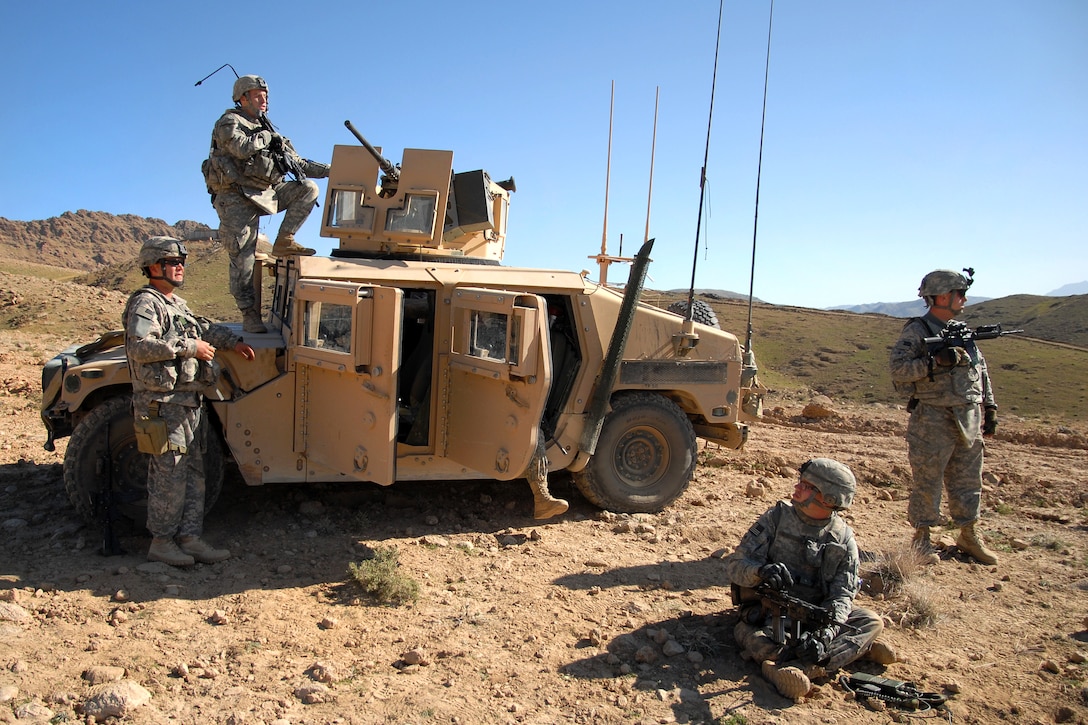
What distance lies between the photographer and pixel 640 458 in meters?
6.62

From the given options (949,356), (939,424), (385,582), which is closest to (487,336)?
(385,582)

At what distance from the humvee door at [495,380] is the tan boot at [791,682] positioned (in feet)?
6.49

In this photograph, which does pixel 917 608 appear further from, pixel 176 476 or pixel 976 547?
pixel 176 476

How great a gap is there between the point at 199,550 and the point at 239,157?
2727mm

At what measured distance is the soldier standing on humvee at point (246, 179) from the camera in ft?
19.3

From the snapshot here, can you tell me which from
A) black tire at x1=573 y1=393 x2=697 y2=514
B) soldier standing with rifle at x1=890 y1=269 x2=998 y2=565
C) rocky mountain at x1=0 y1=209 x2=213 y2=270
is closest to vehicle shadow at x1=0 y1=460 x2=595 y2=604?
black tire at x1=573 y1=393 x2=697 y2=514

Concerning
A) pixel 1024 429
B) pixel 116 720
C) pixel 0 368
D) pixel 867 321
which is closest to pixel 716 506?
pixel 116 720

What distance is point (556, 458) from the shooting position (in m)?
6.20

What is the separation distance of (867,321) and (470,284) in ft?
88.5

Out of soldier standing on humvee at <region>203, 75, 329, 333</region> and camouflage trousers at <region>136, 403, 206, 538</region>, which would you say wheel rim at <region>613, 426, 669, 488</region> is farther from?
camouflage trousers at <region>136, 403, 206, 538</region>

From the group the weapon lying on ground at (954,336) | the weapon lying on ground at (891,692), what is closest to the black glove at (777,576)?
the weapon lying on ground at (891,692)

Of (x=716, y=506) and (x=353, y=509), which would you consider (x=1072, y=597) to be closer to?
(x=716, y=506)

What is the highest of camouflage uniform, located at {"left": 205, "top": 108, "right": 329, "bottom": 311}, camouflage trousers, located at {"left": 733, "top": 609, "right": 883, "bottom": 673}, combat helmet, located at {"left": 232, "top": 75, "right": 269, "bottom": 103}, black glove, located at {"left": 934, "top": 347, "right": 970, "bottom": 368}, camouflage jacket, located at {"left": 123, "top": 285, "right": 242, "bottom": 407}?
combat helmet, located at {"left": 232, "top": 75, "right": 269, "bottom": 103}

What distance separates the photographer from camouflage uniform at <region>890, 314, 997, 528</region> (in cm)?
560
